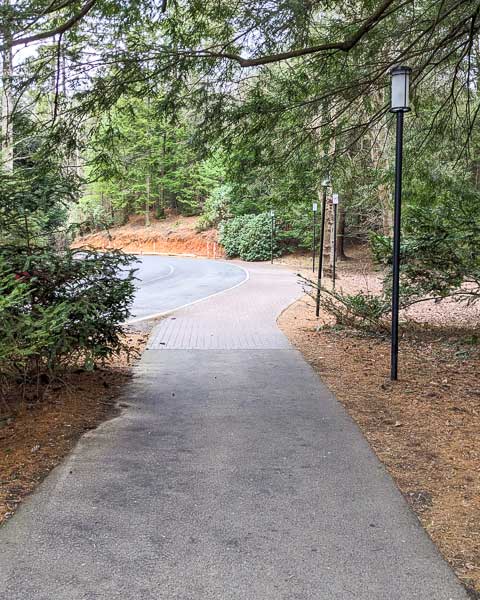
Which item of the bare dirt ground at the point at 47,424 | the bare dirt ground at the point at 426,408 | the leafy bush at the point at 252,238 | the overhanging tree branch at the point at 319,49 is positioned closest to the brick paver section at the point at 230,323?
the bare dirt ground at the point at 426,408

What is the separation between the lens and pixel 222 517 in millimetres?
3266

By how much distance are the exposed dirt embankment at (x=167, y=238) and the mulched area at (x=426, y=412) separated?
3018 centimetres

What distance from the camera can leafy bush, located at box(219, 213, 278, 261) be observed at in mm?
34375

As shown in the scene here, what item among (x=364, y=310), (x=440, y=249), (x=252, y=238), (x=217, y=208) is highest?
(x=217, y=208)

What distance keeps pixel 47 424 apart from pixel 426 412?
366 centimetres

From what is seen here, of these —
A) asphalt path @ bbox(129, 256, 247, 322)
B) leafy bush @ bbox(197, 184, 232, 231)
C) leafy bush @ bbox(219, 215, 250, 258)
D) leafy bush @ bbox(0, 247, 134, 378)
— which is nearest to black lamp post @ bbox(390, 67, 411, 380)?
leafy bush @ bbox(0, 247, 134, 378)

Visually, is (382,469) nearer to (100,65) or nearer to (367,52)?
(100,65)

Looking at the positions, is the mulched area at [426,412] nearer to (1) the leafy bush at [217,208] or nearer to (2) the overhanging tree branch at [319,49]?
(2) the overhanging tree branch at [319,49]

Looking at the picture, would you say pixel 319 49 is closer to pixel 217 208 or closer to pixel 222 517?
pixel 222 517

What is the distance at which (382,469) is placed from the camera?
405 cm

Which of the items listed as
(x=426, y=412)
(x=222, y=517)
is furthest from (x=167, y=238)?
(x=222, y=517)

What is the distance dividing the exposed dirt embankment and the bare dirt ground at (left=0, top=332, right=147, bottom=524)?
32636 mm

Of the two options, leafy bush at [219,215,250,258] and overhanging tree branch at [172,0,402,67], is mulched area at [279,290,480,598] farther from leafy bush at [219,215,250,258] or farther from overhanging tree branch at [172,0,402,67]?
leafy bush at [219,215,250,258]

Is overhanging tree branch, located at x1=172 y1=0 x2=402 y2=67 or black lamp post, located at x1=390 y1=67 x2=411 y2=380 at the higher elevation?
overhanging tree branch, located at x1=172 y1=0 x2=402 y2=67
